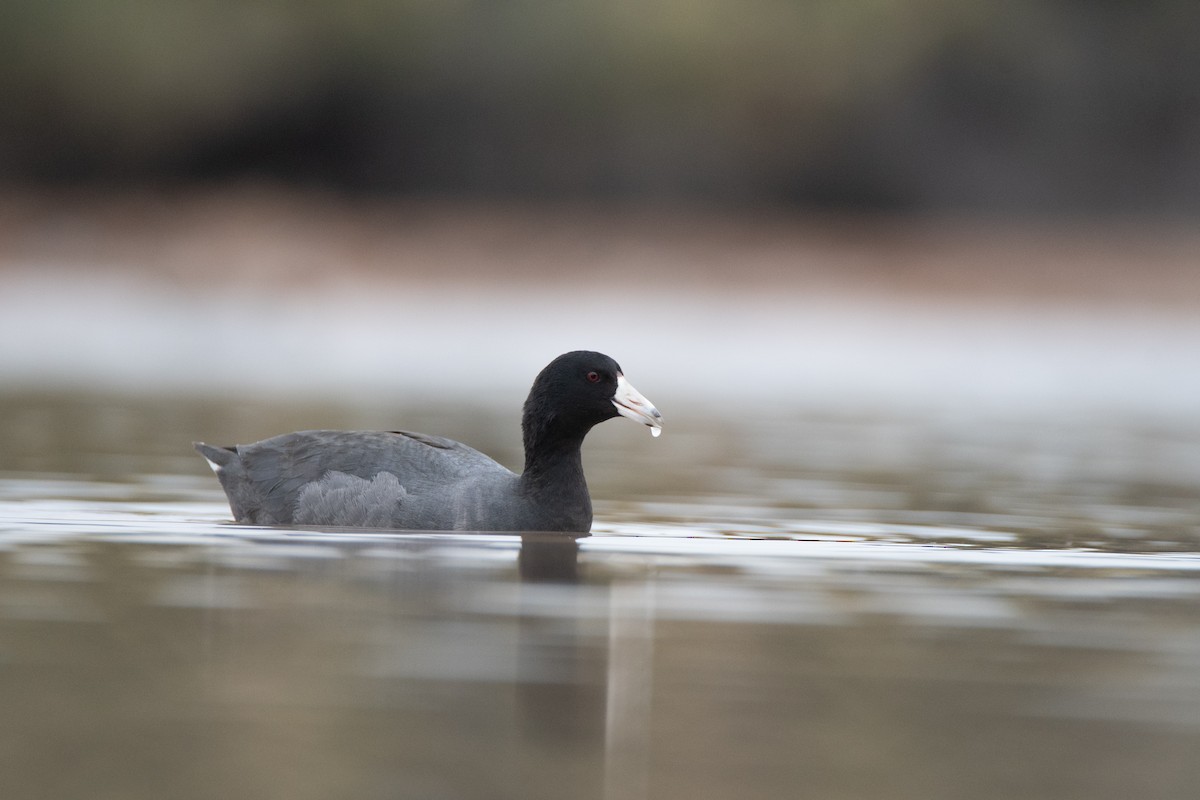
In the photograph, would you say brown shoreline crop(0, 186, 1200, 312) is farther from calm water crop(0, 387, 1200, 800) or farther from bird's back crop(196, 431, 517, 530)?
bird's back crop(196, 431, 517, 530)

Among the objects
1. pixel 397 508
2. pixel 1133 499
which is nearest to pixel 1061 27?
pixel 1133 499

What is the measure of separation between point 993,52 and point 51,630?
37503 mm

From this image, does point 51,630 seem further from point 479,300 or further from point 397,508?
point 479,300

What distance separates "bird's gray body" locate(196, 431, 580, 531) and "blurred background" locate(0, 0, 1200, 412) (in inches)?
613

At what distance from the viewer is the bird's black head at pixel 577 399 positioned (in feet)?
36.5

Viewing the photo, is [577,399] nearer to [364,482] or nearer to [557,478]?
[557,478]

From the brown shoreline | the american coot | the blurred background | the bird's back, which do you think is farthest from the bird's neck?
the brown shoreline

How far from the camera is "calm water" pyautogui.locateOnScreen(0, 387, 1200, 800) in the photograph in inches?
241

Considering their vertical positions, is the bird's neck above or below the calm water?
above

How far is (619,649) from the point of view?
771cm

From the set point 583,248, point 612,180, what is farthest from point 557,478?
point 612,180

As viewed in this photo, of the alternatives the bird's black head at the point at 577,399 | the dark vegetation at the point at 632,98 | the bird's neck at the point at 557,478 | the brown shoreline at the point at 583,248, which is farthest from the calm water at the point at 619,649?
the dark vegetation at the point at 632,98

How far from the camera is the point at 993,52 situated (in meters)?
43.0

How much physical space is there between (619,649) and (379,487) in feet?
11.7
